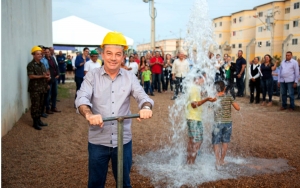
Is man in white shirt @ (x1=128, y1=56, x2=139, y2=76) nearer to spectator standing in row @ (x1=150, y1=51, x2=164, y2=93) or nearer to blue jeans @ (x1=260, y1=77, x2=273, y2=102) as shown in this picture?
spectator standing in row @ (x1=150, y1=51, x2=164, y2=93)

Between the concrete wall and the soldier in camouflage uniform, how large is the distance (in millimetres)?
427

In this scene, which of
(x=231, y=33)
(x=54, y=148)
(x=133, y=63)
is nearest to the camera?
(x=54, y=148)

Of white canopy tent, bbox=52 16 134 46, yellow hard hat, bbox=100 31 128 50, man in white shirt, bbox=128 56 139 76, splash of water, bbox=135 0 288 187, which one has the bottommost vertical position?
splash of water, bbox=135 0 288 187

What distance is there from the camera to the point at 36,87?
7.58 m

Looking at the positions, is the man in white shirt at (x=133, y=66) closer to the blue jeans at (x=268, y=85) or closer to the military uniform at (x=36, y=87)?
the blue jeans at (x=268, y=85)

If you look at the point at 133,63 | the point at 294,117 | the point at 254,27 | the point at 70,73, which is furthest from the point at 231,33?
the point at 294,117

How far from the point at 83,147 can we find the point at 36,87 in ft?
7.46

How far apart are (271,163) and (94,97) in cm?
376

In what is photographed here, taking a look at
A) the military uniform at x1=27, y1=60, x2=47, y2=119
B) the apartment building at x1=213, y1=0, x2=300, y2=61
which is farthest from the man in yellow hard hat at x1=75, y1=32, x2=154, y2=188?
the apartment building at x1=213, y1=0, x2=300, y2=61

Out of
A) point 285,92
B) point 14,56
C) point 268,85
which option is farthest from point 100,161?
point 268,85

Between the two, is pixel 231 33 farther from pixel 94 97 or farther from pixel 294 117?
pixel 94 97

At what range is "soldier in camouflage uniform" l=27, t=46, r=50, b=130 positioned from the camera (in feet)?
24.5

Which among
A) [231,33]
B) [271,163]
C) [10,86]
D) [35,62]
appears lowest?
[271,163]

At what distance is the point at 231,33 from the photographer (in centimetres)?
6656
